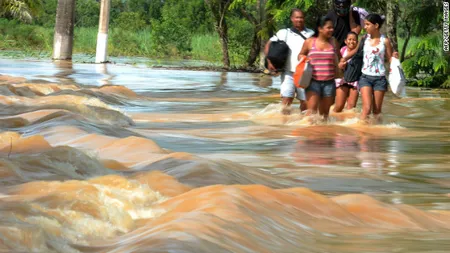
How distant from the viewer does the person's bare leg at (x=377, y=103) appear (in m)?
13.7

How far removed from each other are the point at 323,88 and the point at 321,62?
338 millimetres

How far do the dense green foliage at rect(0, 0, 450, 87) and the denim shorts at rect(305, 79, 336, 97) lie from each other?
10.9m

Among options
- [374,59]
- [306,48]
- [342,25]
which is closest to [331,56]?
[306,48]

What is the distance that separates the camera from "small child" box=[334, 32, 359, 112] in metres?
14.1

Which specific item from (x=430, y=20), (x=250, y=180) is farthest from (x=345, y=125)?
(x=430, y=20)

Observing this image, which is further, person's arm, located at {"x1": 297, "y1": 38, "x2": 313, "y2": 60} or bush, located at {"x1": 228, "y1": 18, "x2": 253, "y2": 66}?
bush, located at {"x1": 228, "y1": 18, "x2": 253, "y2": 66}

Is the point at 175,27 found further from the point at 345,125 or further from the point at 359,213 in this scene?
the point at 359,213

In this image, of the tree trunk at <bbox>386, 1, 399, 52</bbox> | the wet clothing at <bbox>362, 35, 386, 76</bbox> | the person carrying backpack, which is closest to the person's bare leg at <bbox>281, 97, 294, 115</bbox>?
the person carrying backpack

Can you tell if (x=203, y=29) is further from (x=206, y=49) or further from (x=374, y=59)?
(x=374, y=59)

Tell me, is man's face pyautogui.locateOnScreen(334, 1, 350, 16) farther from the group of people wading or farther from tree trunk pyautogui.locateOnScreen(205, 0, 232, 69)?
tree trunk pyautogui.locateOnScreen(205, 0, 232, 69)

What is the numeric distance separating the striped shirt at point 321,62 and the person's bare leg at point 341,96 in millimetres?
1342

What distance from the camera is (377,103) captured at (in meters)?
13.7

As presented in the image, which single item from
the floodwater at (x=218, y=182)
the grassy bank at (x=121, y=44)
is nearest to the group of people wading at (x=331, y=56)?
the floodwater at (x=218, y=182)

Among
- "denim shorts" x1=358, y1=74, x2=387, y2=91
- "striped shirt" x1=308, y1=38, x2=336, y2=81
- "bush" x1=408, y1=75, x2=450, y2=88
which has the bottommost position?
"bush" x1=408, y1=75, x2=450, y2=88
